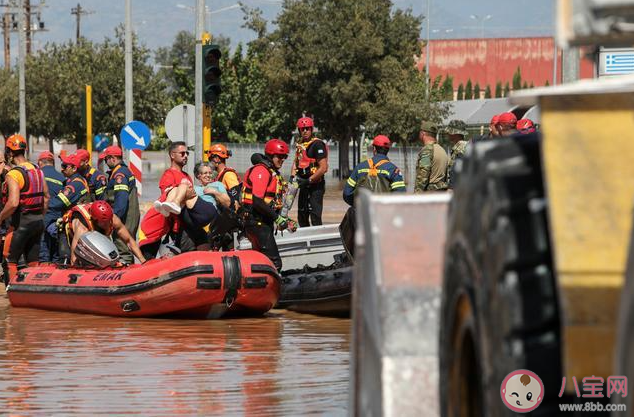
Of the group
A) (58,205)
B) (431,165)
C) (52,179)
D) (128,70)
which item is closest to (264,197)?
(431,165)

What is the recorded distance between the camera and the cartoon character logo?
3.15 m

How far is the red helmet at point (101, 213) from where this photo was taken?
1564cm

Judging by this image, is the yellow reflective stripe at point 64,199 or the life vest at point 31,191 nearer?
the life vest at point 31,191

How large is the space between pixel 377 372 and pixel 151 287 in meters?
10.2

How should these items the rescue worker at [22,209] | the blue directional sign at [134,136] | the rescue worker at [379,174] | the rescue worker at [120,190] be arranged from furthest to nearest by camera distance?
the blue directional sign at [134,136]
the rescue worker at [120,190]
the rescue worker at [22,209]
the rescue worker at [379,174]

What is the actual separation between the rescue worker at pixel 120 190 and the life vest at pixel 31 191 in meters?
0.91

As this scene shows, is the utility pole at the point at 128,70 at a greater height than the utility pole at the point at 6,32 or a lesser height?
lesser

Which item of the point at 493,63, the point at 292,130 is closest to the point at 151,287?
the point at 292,130

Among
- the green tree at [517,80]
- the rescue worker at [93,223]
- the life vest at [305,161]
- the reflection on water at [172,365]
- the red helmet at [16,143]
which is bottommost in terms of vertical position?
the reflection on water at [172,365]

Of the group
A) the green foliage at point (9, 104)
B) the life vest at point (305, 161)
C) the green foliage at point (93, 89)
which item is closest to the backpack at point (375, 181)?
the life vest at point (305, 161)

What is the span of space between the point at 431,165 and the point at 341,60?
4397cm

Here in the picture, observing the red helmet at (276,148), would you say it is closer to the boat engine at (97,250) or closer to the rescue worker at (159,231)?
the rescue worker at (159,231)

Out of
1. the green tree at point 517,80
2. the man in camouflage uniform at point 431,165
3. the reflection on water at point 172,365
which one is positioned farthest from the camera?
the green tree at point 517,80

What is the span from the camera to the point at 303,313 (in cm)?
1520
